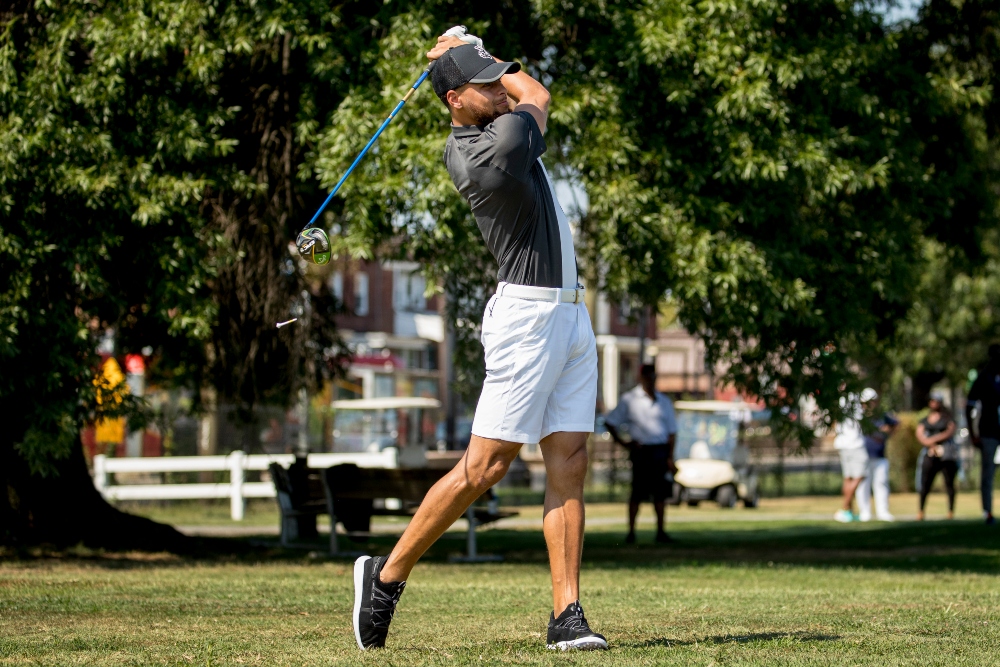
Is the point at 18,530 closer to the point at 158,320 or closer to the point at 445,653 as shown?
the point at 158,320

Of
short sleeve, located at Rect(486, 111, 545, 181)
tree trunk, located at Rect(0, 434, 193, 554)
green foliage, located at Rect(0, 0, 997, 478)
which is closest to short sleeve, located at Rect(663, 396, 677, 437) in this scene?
green foliage, located at Rect(0, 0, 997, 478)

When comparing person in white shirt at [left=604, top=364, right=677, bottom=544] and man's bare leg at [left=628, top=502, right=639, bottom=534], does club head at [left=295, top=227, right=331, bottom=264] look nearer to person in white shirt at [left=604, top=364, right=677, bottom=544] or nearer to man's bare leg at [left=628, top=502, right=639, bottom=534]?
person in white shirt at [left=604, top=364, right=677, bottom=544]

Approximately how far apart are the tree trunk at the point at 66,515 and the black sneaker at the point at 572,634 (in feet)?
26.2

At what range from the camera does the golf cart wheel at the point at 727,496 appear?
81.3 feet

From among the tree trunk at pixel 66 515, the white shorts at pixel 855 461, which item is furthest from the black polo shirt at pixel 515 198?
the white shorts at pixel 855 461

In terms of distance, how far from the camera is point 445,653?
191 inches

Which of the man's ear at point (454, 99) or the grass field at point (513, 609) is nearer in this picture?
the grass field at point (513, 609)

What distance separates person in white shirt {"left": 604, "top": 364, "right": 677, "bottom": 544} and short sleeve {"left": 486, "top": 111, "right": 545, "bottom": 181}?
964 cm

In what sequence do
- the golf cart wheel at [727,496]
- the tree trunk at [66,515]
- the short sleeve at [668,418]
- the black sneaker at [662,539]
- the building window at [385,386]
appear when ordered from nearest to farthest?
the tree trunk at [66,515] → the black sneaker at [662,539] → the short sleeve at [668,418] → the golf cart wheel at [727,496] → the building window at [385,386]

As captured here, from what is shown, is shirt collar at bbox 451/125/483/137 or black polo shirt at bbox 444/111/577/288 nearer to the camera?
black polo shirt at bbox 444/111/577/288

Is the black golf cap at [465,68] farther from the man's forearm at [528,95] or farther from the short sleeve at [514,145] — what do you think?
the short sleeve at [514,145]

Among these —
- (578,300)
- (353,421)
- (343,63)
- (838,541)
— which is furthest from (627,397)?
(353,421)

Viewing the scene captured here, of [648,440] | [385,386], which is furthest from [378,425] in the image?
[385,386]

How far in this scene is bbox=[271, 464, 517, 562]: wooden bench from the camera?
12.2 m
